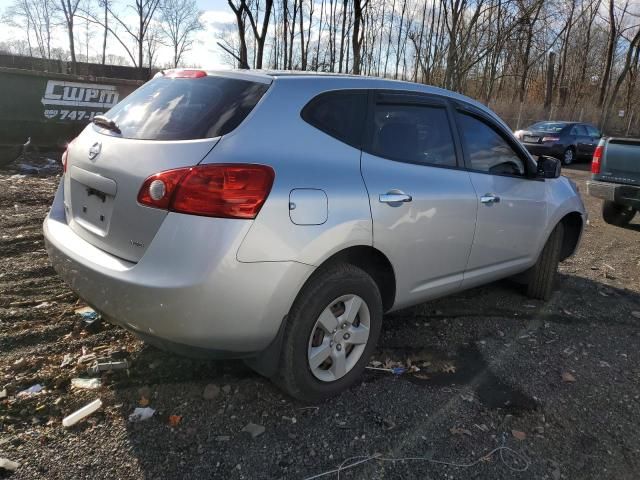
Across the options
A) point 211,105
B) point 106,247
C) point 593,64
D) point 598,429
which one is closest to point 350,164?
point 211,105

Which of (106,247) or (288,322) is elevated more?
(106,247)

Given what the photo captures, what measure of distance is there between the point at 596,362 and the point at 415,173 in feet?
6.26

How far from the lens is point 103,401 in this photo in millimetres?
2756

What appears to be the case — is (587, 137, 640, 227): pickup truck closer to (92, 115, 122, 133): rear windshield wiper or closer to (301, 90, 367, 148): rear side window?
(301, 90, 367, 148): rear side window

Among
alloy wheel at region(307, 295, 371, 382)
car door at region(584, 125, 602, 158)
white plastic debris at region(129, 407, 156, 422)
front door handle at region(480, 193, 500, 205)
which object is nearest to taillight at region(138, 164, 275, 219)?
alloy wheel at region(307, 295, 371, 382)

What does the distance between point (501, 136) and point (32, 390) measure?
11.9ft

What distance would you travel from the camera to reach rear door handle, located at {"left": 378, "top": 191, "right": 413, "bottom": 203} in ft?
9.48

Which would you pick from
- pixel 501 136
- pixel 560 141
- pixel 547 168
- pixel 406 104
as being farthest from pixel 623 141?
pixel 560 141

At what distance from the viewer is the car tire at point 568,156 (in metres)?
18.0

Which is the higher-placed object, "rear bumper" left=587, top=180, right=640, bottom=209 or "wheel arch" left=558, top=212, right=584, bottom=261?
"rear bumper" left=587, top=180, right=640, bottom=209

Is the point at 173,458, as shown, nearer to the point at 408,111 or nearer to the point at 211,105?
the point at 211,105

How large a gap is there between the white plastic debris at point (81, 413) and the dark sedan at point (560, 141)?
17.2 m

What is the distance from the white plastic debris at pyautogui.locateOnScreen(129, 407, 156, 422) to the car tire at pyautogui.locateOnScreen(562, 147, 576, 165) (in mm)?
18260

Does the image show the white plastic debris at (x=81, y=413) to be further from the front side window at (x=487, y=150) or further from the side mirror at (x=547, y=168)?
the side mirror at (x=547, y=168)
